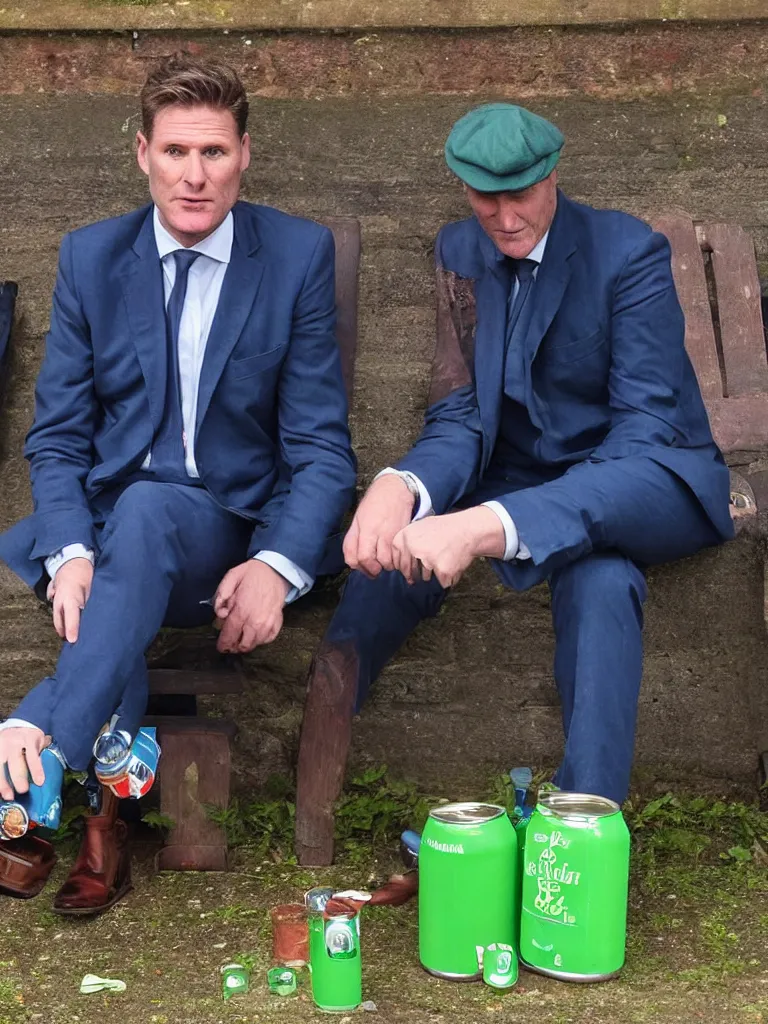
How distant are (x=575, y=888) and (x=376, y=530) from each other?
0.94m

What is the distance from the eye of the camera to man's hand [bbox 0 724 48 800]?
9.59 ft

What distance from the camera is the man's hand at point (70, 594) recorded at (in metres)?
3.11

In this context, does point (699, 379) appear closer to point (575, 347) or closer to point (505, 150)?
point (575, 347)

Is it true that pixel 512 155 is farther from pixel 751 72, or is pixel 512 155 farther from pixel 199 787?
pixel 751 72

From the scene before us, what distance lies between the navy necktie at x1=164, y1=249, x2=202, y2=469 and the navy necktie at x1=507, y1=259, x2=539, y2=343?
0.80m

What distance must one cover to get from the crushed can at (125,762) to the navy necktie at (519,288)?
1.36m

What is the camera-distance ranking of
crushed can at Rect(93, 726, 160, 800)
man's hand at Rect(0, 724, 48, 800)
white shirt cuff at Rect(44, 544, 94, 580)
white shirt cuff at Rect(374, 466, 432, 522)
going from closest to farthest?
man's hand at Rect(0, 724, 48, 800), crushed can at Rect(93, 726, 160, 800), white shirt cuff at Rect(44, 544, 94, 580), white shirt cuff at Rect(374, 466, 432, 522)

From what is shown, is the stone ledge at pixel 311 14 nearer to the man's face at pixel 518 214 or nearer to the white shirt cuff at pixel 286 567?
the man's face at pixel 518 214

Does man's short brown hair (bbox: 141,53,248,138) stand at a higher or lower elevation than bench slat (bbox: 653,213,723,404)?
higher

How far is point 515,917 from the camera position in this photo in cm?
284

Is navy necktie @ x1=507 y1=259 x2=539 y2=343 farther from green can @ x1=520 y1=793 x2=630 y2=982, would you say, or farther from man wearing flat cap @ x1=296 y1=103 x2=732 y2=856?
green can @ x1=520 y1=793 x2=630 y2=982

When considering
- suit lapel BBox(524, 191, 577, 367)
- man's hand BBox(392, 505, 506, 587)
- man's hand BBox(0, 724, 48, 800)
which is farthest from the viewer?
suit lapel BBox(524, 191, 577, 367)

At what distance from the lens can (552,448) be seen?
3559mm

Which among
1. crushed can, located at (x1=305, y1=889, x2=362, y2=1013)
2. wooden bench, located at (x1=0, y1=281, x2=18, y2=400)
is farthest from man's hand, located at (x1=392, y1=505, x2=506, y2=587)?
wooden bench, located at (x1=0, y1=281, x2=18, y2=400)
